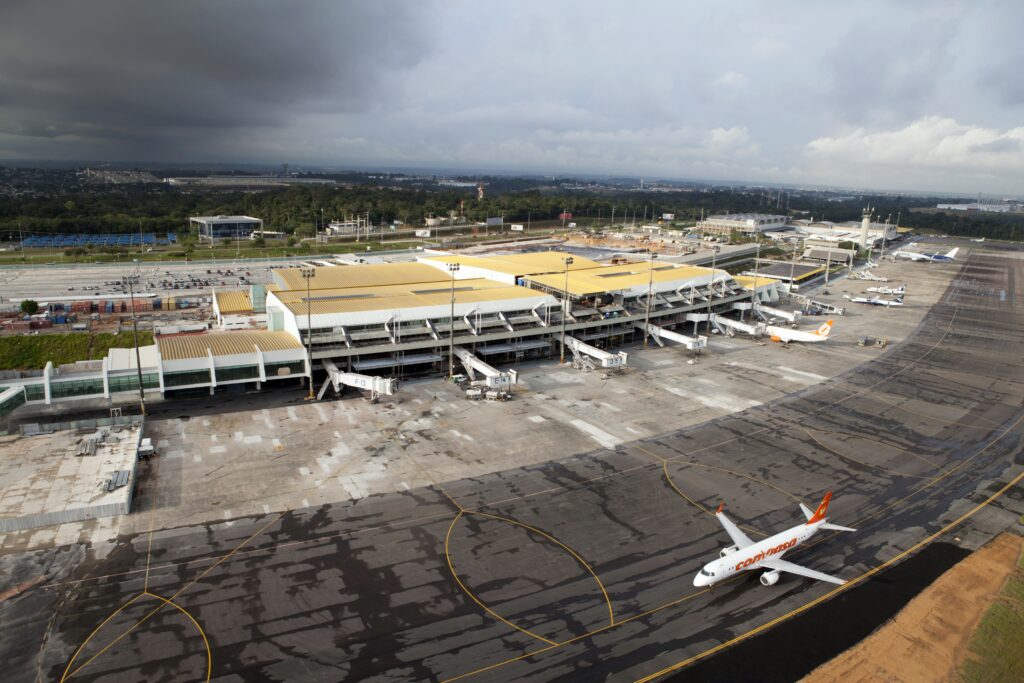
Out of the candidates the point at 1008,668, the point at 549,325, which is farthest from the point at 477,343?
the point at 1008,668

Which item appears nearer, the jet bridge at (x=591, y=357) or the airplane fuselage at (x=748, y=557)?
the airplane fuselage at (x=748, y=557)

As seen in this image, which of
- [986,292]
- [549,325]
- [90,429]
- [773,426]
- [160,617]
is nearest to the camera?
[160,617]

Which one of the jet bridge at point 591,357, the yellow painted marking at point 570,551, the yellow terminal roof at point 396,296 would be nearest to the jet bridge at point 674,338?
the jet bridge at point 591,357

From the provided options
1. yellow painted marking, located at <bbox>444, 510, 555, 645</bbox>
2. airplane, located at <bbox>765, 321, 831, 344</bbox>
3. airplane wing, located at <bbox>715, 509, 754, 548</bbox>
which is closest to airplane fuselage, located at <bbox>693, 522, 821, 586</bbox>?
airplane wing, located at <bbox>715, 509, 754, 548</bbox>

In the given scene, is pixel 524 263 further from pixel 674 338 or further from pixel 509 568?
pixel 509 568

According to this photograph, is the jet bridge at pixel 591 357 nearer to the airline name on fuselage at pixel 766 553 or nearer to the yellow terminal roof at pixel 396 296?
the yellow terminal roof at pixel 396 296

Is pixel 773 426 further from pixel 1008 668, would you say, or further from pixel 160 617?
pixel 160 617

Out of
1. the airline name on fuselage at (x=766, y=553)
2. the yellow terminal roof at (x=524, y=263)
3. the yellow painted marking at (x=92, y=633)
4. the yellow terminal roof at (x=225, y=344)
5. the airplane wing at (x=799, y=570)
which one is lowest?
the yellow painted marking at (x=92, y=633)
